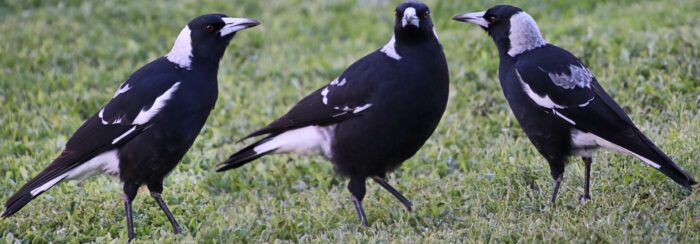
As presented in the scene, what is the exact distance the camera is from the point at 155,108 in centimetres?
530

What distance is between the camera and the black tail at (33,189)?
5.20m

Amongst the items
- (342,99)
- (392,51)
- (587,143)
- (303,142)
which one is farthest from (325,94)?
(587,143)

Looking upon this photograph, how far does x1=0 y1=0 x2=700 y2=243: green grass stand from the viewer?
5.19 meters

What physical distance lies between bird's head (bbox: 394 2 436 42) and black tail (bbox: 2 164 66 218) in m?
2.16

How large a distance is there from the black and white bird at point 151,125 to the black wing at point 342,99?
1.62 feet

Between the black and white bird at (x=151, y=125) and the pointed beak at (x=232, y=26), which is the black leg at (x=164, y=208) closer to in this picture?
the black and white bird at (x=151, y=125)

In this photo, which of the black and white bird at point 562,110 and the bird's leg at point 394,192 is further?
the bird's leg at point 394,192

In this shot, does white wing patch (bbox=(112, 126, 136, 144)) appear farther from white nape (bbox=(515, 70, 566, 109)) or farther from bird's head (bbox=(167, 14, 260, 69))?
white nape (bbox=(515, 70, 566, 109))

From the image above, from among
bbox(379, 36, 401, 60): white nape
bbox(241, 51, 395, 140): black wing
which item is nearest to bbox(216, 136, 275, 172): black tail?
bbox(241, 51, 395, 140): black wing

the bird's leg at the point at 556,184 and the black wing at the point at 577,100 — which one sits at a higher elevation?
the black wing at the point at 577,100

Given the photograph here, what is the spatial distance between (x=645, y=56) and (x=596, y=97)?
104 inches

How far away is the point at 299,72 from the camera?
878 cm

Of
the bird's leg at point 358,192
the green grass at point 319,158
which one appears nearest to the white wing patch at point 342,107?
the bird's leg at point 358,192

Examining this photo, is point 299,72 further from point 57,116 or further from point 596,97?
point 596,97
